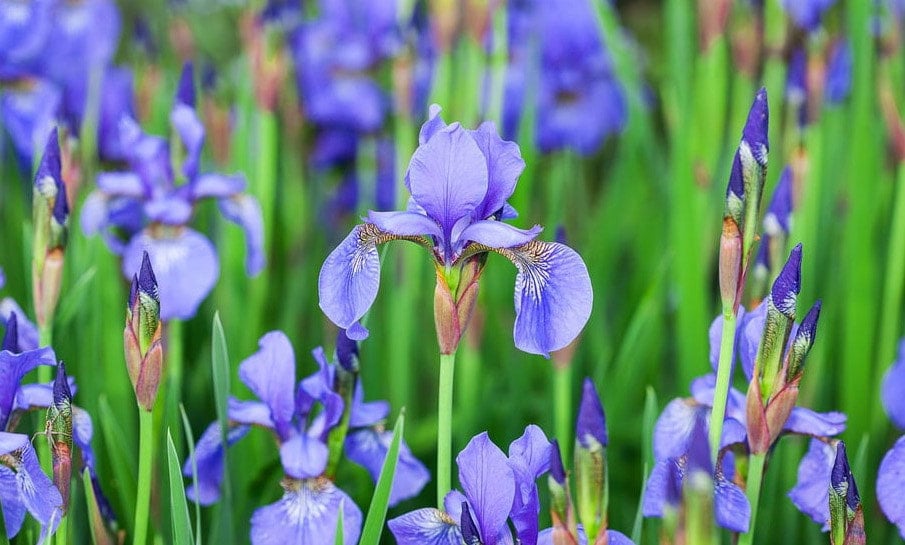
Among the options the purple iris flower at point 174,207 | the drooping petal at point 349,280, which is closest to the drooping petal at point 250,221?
the purple iris flower at point 174,207

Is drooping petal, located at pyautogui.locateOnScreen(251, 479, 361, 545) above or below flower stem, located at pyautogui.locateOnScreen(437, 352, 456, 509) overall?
below

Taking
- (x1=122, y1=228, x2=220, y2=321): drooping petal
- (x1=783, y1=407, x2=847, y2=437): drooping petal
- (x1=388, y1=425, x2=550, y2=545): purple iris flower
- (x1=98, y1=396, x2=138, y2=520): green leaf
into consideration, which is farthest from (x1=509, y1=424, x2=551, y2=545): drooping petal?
(x1=122, y1=228, x2=220, y2=321): drooping petal

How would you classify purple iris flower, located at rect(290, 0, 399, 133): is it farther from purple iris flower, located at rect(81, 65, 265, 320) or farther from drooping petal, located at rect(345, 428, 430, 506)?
drooping petal, located at rect(345, 428, 430, 506)

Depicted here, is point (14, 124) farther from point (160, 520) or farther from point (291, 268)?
point (160, 520)

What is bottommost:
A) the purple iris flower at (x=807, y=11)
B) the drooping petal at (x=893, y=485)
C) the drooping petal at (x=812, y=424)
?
the drooping petal at (x=893, y=485)

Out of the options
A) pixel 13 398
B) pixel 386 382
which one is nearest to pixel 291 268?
pixel 386 382

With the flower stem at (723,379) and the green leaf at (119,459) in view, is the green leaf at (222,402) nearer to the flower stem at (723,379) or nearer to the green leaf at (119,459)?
the green leaf at (119,459)
